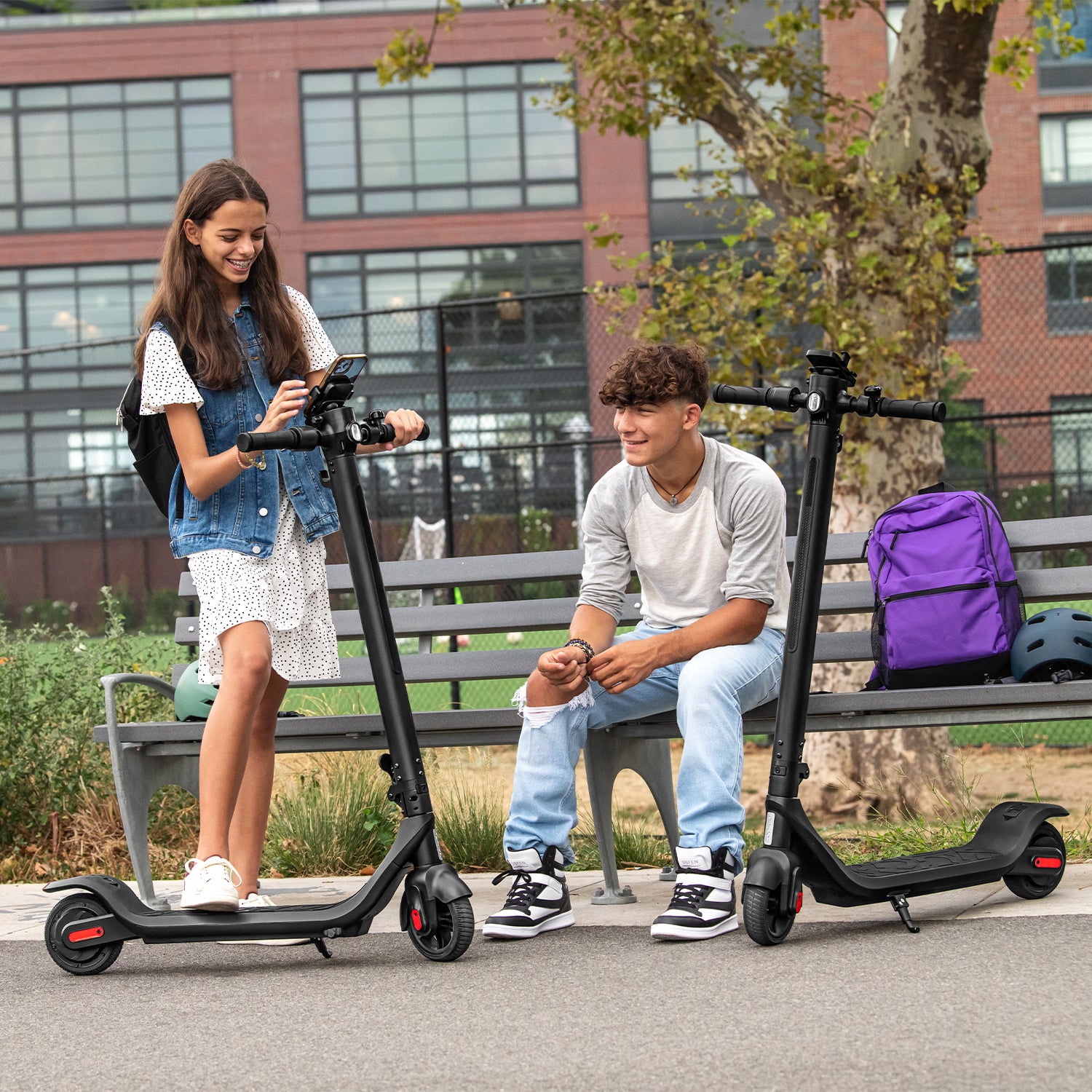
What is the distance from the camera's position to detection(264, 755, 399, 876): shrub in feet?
16.2

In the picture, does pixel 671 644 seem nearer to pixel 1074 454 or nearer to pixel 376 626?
pixel 376 626

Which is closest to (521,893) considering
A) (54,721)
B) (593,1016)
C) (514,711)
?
(514,711)

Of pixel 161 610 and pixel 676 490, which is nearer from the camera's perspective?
pixel 676 490

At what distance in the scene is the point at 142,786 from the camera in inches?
168

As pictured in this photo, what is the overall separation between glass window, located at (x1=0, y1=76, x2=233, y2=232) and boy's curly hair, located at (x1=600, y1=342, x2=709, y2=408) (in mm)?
30013

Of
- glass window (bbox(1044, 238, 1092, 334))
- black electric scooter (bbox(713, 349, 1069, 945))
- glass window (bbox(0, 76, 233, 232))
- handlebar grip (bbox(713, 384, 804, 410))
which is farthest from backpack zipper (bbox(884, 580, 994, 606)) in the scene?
glass window (bbox(0, 76, 233, 232))

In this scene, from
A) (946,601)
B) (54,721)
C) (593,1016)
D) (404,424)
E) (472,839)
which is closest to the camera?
(593,1016)

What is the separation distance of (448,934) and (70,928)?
89 centimetres

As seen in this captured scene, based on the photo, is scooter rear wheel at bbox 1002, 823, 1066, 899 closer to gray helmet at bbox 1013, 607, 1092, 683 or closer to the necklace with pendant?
gray helmet at bbox 1013, 607, 1092, 683

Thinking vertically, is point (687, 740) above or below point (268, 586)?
below

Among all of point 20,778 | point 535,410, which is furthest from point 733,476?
point 535,410

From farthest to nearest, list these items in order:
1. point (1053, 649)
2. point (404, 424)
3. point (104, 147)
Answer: point (104, 147) < point (1053, 649) < point (404, 424)

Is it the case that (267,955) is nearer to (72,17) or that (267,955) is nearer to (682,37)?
(682,37)

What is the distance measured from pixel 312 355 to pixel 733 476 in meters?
1.18
